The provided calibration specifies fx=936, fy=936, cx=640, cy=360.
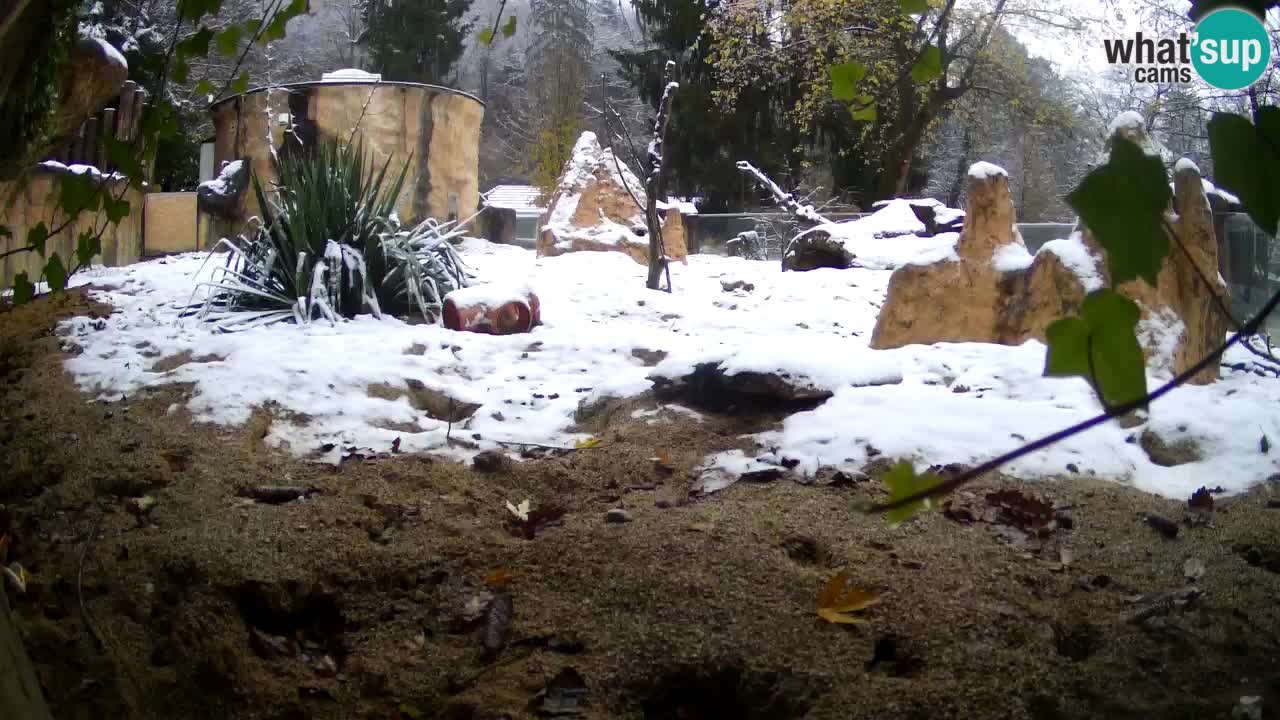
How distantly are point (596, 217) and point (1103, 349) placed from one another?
994 cm

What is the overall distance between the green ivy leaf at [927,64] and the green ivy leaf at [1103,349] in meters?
0.53

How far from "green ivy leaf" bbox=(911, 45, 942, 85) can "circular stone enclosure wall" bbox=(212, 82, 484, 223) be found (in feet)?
30.2

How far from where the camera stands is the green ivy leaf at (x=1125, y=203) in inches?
22.1

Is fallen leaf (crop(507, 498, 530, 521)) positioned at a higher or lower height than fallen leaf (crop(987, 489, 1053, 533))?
lower

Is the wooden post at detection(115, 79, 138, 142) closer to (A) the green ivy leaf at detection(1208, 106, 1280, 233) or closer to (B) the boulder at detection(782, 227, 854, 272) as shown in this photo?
(B) the boulder at detection(782, 227, 854, 272)

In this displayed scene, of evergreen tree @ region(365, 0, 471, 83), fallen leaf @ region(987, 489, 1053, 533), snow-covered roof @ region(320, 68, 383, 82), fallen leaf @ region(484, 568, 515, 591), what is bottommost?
fallen leaf @ region(484, 568, 515, 591)

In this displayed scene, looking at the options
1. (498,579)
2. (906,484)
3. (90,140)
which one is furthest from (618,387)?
(90,140)

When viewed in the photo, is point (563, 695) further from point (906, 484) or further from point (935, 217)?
point (935, 217)

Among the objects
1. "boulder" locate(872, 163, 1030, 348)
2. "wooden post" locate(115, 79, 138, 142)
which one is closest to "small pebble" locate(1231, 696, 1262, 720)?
"boulder" locate(872, 163, 1030, 348)

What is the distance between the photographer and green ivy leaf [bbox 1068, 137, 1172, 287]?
1.84 feet

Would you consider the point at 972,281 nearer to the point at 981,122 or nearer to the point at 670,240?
the point at 670,240

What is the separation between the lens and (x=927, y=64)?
105 centimetres

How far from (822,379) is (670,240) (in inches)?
288

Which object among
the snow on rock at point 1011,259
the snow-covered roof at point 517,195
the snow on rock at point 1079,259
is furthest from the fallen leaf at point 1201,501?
the snow-covered roof at point 517,195
